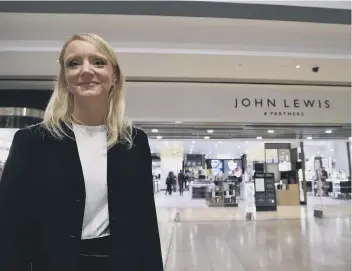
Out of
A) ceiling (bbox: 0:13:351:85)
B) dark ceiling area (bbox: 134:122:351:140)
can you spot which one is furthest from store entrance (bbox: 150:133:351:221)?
ceiling (bbox: 0:13:351:85)

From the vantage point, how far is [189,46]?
536 cm

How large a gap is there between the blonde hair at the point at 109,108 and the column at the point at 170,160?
26.8 ft

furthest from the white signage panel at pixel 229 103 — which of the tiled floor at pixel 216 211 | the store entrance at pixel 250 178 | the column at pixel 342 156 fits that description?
the column at pixel 342 156

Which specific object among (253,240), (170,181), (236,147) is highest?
(236,147)

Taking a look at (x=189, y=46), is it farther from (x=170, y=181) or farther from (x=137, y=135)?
(x=170, y=181)

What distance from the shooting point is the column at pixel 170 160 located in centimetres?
945

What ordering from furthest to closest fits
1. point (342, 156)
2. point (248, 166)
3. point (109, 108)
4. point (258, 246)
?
point (342, 156) < point (248, 166) < point (258, 246) < point (109, 108)

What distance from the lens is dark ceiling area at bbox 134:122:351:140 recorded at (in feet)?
25.5

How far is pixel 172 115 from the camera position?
711 cm

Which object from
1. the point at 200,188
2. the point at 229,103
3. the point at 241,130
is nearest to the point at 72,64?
the point at 229,103

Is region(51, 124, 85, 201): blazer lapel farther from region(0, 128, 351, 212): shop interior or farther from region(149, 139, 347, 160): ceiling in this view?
region(0, 128, 351, 212): shop interior

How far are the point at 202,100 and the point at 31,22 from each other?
3.97 m

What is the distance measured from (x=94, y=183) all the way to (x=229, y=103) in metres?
6.57

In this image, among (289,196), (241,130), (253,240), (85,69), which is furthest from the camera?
(289,196)
